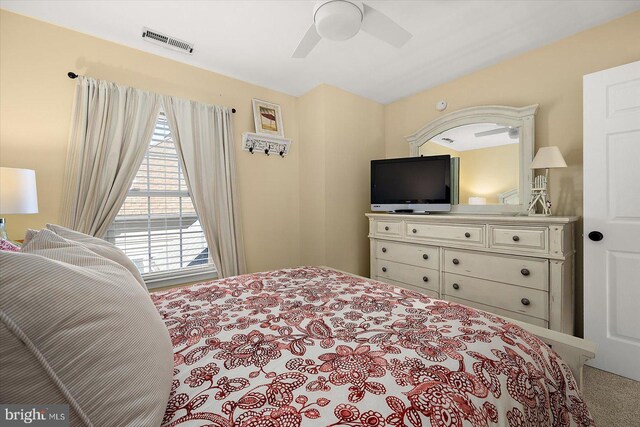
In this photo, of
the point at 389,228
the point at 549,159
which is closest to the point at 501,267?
the point at 549,159

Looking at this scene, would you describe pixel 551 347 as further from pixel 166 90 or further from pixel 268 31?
pixel 166 90

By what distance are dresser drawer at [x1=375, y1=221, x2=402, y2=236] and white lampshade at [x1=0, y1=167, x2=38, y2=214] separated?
9.31 feet

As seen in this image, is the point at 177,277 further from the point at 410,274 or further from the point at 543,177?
the point at 543,177

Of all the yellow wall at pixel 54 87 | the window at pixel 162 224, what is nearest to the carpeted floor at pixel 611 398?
the yellow wall at pixel 54 87

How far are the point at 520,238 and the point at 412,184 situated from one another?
3.81 ft

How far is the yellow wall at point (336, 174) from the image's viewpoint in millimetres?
3184

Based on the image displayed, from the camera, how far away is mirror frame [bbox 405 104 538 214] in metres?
2.47

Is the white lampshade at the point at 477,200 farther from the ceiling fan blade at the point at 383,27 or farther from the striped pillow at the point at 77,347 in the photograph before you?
the striped pillow at the point at 77,347

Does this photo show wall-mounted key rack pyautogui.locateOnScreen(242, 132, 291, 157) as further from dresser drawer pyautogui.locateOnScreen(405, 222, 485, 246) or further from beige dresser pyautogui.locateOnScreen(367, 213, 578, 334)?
dresser drawer pyautogui.locateOnScreen(405, 222, 485, 246)

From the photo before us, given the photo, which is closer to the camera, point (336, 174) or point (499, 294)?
point (499, 294)

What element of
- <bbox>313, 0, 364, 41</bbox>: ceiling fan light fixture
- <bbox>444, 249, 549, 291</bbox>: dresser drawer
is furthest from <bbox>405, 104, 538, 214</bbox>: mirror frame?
<bbox>313, 0, 364, 41</bbox>: ceiling fan light fixture

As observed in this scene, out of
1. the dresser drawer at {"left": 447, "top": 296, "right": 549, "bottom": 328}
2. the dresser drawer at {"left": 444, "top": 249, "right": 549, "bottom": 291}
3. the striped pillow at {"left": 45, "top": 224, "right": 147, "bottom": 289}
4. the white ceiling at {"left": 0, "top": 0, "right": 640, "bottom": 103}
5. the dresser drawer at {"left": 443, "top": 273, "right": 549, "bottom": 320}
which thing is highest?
the white ceiling at {"left": 0, "top": 0, "right": 640, "bottom": 103}

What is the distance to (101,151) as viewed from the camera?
2.21m

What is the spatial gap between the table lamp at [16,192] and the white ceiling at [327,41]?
128 cm
